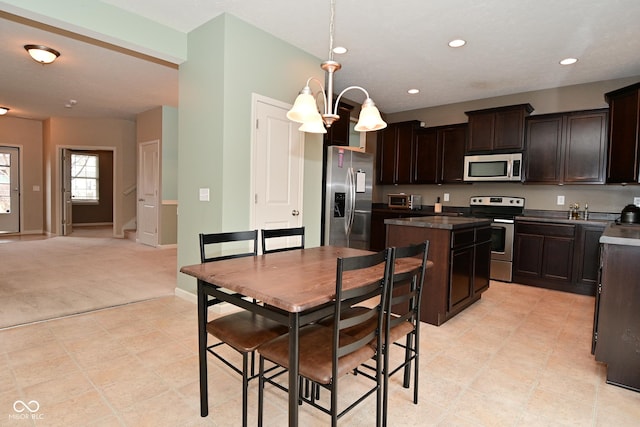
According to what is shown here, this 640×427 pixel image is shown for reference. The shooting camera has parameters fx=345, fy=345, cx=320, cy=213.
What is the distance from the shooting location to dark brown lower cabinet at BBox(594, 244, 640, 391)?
2.12 meters

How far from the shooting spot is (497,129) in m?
4.87

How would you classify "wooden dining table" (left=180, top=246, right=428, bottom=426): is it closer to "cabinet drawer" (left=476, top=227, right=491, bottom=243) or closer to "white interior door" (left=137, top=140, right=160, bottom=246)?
"cabinet drawer" (left=476, top=227, right=491, bottom=243)

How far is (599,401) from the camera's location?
1998 mm

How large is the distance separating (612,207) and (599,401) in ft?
11.1

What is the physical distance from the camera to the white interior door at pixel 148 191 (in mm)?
6680

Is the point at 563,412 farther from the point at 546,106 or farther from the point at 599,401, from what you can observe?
the point at 546,106

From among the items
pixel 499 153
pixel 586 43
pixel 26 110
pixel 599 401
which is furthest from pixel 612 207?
pixel 26 110

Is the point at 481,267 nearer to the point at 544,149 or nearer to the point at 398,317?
the point at 544,149

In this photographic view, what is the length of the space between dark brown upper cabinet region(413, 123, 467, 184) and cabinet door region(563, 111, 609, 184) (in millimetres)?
1323

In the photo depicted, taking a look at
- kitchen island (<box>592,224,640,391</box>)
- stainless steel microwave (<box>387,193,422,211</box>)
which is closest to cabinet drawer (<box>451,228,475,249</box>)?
kitchen island (<box>592,224,640,391</box>)

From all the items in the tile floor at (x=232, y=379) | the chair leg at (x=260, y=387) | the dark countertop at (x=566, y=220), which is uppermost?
the dark countertop at (x=566, y=220)

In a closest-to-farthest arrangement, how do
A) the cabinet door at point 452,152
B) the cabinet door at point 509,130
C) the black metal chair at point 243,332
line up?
the black metal chair at point 243,332 < the cabinet door at point 509,130 < the cabinet door at point 452,152

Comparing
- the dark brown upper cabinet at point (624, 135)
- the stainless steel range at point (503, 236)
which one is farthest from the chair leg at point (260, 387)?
the dark brown upper cabinet at point (624, 135)

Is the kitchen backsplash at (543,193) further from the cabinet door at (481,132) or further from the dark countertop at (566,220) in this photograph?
the cabinet door at (481,132)
